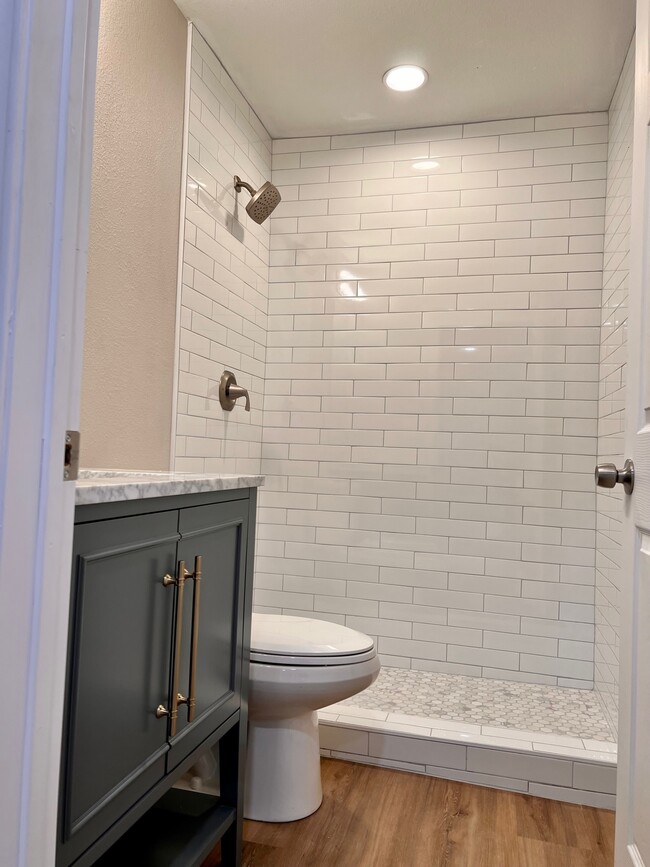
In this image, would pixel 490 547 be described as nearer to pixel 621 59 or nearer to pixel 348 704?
pixel 348 704

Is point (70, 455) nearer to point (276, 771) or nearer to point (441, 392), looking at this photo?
point (276, 771)

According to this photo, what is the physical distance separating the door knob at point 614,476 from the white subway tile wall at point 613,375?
1163 mm

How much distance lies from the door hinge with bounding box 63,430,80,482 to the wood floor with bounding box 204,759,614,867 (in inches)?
55.1

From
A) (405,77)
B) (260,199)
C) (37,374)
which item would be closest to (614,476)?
(37,374)

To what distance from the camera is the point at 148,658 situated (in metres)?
1.09

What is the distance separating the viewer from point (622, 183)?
7.77ft

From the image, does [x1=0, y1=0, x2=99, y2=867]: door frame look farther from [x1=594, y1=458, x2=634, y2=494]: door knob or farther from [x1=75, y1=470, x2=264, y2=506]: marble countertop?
[x1=594, y1=458, x2=634, y2=494]: door knob

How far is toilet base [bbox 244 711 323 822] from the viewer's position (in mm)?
1800

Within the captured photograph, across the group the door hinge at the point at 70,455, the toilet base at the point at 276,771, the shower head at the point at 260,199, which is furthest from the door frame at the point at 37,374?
the shower head at the point at 260,199

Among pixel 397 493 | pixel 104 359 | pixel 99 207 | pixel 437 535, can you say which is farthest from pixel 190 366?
pixel 437 535

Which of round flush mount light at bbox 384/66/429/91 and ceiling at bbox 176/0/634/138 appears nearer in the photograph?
ceiling at bbox 176/0/634/138

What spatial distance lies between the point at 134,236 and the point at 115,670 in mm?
1401

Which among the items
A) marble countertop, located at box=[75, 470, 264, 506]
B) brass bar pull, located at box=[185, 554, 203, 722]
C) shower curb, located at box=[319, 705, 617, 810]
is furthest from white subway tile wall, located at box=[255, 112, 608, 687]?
brass bar pull, located at box=[185, 554, 203, 722]

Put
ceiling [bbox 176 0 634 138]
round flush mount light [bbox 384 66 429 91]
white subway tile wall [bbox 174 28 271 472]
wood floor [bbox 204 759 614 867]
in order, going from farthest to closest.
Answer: round flush mount light [bbox 384 66 429 91]
white subway tile wall [bbox 174 28 271 472]
ceiling [bbox 176 0 634 138]
wood floor [bbox 204 759 614 867]
